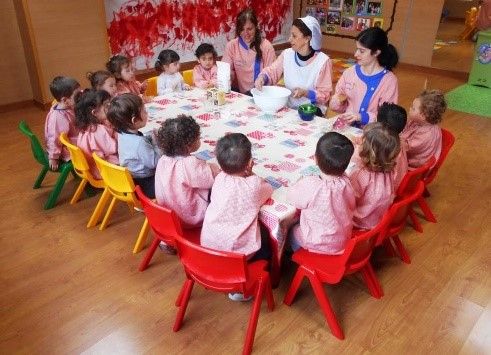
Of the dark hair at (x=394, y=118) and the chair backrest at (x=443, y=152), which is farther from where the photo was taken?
the chair backrest at (x=443, y=152)

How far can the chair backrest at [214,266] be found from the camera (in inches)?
52.3

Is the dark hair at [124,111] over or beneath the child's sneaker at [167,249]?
over

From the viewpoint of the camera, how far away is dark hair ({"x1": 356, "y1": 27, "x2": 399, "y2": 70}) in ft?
7.37

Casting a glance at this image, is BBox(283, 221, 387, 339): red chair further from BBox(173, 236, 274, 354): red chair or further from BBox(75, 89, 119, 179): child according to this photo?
BBox(75, 89, 119, 179): child

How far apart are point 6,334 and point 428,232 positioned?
2.28 meters

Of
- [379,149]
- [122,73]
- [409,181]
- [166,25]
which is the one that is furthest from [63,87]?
[166,25]

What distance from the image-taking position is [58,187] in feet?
8.36

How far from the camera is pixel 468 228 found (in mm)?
2436

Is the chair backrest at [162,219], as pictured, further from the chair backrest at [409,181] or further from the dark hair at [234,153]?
the chair backrest at [409,181]

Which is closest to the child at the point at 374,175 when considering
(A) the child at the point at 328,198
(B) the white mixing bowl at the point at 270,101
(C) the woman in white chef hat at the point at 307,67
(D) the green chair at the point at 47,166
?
(A) the child at the point at 328,198

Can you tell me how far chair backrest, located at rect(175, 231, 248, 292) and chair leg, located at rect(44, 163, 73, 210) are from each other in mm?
1351

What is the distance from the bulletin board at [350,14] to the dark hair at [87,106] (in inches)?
203

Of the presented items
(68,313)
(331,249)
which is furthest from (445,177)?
(68,313)

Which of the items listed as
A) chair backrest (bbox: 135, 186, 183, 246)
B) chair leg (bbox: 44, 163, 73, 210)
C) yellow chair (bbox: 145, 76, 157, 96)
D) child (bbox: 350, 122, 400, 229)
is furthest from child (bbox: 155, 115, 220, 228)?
yellow chair (bbox: 145, 76, 157, 96)
